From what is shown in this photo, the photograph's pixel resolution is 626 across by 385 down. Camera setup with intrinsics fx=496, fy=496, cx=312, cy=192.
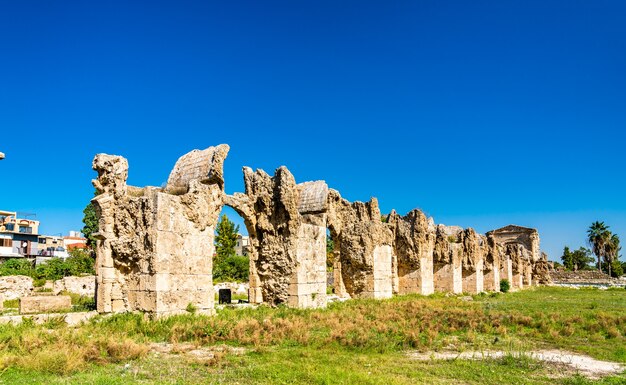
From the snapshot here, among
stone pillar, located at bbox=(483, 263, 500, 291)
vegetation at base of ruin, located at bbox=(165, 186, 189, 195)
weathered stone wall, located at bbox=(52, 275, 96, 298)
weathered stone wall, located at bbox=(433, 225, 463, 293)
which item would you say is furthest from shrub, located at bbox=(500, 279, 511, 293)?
vegetation at base of ruin, located at bbox=(165, 186, 189, 195)

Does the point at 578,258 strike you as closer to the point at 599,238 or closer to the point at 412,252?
the point at 599,238

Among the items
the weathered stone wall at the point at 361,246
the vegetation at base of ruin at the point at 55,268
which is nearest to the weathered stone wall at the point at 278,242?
the weathered stone wall at the point at 361,246

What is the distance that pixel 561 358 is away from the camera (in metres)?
8.61

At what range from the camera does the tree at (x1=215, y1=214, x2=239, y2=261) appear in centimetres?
4443

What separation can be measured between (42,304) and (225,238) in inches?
1293

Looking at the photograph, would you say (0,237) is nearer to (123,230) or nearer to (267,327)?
(123,230)

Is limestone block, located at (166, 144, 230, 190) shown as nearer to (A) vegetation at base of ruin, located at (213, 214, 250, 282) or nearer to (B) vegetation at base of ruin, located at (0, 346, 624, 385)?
(B) vegetation at base of ruin, located at (0, 346, 624, 385)

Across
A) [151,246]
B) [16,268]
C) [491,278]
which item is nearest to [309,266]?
[151,246]

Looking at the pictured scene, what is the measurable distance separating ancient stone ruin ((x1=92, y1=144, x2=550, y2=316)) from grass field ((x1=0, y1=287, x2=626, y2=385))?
1121 millimetres

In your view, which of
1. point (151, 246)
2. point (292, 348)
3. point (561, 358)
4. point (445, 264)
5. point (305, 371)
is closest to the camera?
point (305, 371)

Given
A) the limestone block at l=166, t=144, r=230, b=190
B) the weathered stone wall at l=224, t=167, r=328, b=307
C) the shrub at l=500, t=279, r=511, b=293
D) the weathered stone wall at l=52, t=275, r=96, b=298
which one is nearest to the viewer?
the limestone block at l=166, t=144, r=230, b=190

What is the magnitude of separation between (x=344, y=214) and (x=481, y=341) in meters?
10.8

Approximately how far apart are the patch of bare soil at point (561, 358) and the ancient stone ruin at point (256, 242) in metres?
6.02

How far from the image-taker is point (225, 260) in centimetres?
3947
